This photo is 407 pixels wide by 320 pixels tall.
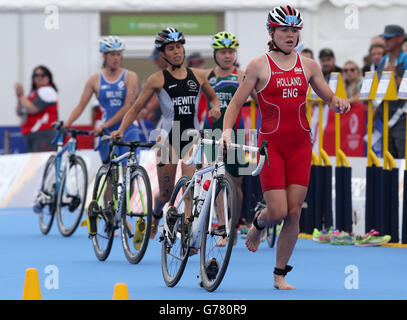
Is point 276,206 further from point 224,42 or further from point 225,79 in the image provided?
point 224,42

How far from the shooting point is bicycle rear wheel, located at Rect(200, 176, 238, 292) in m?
9.09

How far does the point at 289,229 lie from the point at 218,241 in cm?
67

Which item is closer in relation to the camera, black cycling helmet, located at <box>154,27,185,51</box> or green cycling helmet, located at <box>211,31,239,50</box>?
black cycling helmet, located at <box>154,27,185,51</box>

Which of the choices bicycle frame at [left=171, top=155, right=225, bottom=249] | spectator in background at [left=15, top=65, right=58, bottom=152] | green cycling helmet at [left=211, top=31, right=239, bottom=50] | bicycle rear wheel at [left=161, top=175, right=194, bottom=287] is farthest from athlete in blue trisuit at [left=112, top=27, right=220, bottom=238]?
spectator in background at [left=15, top=65, right=58, bottom=152]

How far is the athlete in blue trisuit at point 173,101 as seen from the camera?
38.8 feet

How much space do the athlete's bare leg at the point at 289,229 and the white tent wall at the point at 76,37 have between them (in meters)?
13.1

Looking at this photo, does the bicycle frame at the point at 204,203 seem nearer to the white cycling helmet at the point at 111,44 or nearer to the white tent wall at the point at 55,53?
the white cycling helmet at the point at 111,44

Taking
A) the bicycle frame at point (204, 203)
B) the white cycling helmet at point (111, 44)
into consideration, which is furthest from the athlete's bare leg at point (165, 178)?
the white cycling helmet at point (111, 44)

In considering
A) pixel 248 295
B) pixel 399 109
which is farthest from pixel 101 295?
pixel 399 109

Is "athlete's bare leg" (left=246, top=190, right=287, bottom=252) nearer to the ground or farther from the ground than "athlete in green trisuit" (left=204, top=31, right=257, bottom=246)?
nearer to the ground

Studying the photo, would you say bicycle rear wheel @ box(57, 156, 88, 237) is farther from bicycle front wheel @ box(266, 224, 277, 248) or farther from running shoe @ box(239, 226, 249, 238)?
bicycle front wheel @ box(266, 224, 277, 248)

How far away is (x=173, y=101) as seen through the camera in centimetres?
1190

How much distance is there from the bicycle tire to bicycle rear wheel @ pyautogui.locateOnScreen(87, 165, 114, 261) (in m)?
2.42
